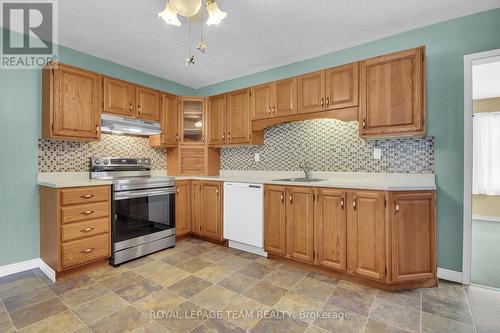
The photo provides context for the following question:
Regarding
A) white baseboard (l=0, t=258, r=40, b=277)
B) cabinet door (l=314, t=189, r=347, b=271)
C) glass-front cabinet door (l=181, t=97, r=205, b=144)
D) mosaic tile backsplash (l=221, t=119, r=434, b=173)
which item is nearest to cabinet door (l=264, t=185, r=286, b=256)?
cabinet door (l=314, t=189, r=347, b=271)

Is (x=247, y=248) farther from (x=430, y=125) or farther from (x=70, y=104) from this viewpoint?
(x=70, y=104)

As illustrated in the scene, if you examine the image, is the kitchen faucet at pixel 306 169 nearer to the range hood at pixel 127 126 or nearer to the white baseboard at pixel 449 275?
the white baseboard at pixel 449 275

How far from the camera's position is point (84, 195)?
253 cm

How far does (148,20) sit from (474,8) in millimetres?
2985

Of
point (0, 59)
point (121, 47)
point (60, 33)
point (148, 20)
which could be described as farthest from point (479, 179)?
point (0, 59)

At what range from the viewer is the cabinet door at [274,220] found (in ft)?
9.08

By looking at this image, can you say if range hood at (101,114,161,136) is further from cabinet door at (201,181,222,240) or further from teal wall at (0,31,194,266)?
cabinet door at (201,181,222,240)

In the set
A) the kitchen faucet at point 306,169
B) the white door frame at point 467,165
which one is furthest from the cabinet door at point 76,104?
the white door frame at point 467,165

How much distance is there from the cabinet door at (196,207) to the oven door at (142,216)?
0.33 m

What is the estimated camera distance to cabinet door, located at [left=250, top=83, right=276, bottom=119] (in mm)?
3227

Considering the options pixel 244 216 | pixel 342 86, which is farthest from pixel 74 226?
pixel 342 86

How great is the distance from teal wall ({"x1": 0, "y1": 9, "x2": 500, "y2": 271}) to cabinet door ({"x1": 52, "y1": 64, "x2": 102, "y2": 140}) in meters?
0.32

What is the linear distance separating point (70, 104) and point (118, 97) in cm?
56

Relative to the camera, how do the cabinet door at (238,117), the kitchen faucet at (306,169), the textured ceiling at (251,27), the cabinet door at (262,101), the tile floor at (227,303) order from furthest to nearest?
1. the cabinet door at (238,117)
2. the cabinet door at (262,101)
3. the kitchen faucet at (306,169)
4. the textured ceiling at (251,27)
5. the tile floor at (227,303)
